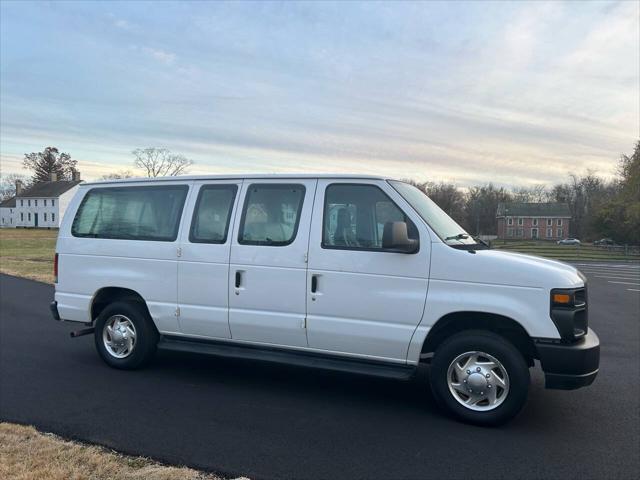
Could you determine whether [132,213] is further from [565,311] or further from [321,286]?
[565,311]

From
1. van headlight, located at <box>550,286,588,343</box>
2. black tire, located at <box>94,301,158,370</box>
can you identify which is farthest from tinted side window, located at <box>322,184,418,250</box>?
black tire, located at <box>94,301,158,370</box>

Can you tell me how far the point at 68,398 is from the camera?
17.1ft

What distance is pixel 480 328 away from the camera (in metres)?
4.90

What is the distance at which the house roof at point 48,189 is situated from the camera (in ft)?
294

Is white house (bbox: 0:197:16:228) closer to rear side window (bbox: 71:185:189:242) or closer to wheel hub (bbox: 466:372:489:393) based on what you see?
rear side window (bbox: 71:185:189:242)

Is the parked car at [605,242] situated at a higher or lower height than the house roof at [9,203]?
lower

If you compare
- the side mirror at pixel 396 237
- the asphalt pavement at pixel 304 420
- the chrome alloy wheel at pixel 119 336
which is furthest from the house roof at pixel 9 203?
the side mirror at pixel 396 237

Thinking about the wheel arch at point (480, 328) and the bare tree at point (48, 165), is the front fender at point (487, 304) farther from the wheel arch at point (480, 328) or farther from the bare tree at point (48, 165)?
the bare tree at point (48, 165)

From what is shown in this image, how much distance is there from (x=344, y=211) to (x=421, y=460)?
2.31m

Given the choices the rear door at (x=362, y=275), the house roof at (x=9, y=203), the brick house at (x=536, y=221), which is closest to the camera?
the rear door at (x=362, y=275)

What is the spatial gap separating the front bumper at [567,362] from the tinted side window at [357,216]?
157cm

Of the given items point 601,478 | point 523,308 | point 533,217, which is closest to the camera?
point 601,478

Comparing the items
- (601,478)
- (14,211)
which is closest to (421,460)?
(601,478)

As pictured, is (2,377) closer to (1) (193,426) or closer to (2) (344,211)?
(1) (193,426)
